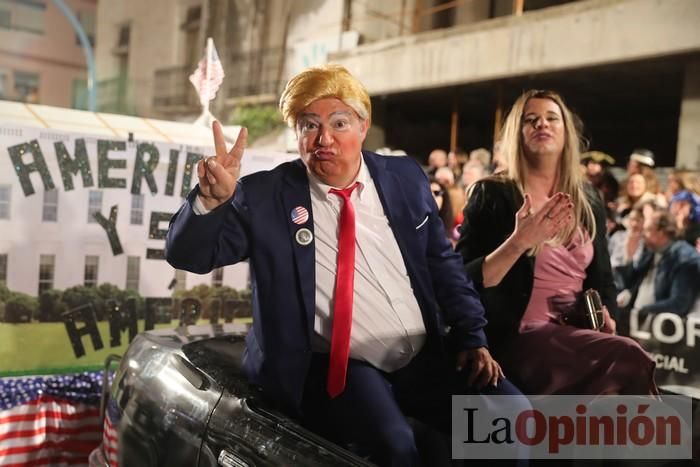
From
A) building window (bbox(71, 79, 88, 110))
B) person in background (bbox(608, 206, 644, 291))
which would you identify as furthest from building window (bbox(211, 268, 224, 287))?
building window (bbox(71, 79, 88, 110))

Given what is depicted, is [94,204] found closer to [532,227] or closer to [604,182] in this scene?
[532,227]

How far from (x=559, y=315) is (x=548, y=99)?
78 cm

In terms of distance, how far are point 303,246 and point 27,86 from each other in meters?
11.5

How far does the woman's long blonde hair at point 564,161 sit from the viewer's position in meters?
2.37

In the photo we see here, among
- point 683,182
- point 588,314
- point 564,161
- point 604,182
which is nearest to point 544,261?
point 588,314

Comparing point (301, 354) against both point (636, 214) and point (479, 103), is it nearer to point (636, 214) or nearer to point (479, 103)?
point (636, 214)

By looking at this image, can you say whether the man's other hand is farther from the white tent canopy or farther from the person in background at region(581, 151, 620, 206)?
the person in background at region(581, 151, 620, 206)

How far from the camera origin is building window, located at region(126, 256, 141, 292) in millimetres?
3400

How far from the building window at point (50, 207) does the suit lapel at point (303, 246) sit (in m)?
1.81

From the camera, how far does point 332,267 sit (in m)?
1.79

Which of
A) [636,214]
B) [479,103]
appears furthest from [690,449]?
[479,103]

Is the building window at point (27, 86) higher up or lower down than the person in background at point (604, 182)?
higher up

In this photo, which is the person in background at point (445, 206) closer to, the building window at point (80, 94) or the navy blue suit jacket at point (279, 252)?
the navy blue suit jacket at point (279, 252)

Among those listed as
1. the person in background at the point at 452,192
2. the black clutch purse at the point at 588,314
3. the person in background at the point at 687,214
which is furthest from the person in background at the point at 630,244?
the black clutch purse at the point at 588,314
